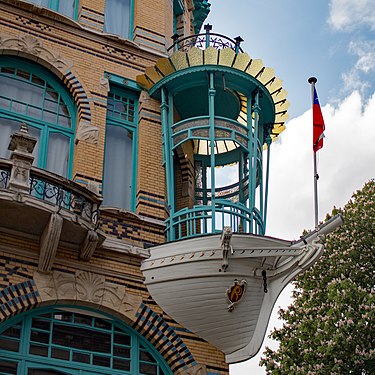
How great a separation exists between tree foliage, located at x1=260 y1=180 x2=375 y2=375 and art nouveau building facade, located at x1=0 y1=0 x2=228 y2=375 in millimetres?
4762

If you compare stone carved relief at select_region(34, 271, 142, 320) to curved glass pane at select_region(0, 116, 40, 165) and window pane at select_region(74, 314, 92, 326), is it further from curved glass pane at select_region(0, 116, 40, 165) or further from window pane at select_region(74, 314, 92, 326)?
curved glass pane at select_region(0, 116, 40, 165)

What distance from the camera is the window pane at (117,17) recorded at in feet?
54.6

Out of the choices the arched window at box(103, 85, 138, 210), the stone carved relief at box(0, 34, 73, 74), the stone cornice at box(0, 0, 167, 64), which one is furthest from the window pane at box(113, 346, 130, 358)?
the stone cornice at box(0, 0, 167, 64)

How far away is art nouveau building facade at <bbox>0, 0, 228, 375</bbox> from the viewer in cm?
1173

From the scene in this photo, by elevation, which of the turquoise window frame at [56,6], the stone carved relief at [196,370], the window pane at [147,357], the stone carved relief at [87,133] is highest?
the turquoise window frame at [56,6]

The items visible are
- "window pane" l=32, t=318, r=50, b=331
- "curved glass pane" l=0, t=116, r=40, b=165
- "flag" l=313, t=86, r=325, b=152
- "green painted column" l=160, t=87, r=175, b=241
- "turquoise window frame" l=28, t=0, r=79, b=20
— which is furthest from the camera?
"turquoise window frame" l=28, t=0, r=79, b=20

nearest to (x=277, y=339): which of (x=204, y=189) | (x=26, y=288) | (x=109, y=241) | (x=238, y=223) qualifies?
(x=204, y=189)

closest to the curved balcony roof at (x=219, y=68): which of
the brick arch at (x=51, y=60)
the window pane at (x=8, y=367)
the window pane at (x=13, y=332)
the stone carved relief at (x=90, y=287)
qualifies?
the brick arch at (x=51, y=60)

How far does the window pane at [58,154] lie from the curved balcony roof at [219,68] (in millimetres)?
2342

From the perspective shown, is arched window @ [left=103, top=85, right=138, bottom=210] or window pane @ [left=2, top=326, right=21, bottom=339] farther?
arched window @ [left=103, top=85, right=138, bottom=210]

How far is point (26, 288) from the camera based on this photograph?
462 inches

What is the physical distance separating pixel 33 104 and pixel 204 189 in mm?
4380

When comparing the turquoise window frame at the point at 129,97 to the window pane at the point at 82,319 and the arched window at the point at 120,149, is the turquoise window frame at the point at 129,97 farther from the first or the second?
the window pane at the point at 82,319

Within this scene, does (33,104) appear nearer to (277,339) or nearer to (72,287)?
(72,287)
